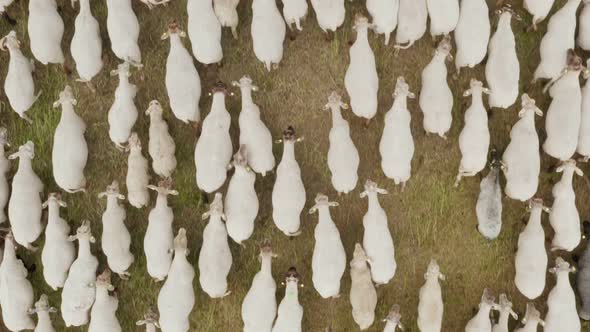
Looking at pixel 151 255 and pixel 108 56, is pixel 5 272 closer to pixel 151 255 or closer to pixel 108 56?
pixel 151 255

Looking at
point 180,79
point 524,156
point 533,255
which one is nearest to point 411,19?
point 524,156

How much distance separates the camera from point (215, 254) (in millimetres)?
2080

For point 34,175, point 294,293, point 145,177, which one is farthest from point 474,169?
point 34,175

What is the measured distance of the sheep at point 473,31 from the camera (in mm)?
2025

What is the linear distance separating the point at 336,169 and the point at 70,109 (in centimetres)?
102

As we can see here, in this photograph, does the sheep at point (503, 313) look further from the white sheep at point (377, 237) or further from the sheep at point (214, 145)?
the sheep at point (214, 145)

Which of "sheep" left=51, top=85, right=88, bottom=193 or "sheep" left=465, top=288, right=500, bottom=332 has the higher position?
"sheep" left=51, top=85, right=88, bottom=193

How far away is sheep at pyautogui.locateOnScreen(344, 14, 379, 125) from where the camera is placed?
6.66ft

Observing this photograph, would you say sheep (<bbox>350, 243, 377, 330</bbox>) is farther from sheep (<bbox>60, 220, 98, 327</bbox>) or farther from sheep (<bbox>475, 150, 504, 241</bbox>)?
sheep (<bbox>60, 220, 98, 327</bbox>)

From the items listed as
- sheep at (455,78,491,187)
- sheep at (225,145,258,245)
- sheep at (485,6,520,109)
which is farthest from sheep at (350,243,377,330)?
sheep at (485,6,520,109)

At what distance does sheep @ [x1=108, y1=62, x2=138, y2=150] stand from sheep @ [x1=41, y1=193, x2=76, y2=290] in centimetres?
33

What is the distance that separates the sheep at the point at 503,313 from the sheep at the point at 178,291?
3.82 ft

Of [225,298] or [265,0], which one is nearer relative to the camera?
[265,0]

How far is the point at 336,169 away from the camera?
2.05 meters
